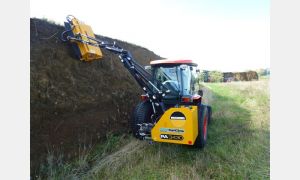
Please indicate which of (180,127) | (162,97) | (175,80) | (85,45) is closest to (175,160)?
(180,127)

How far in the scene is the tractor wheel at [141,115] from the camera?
16.9 ft

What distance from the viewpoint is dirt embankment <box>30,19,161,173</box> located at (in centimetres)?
467

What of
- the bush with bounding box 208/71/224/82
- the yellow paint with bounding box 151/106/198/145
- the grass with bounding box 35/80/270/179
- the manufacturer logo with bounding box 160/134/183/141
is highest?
the bush with bounding box 208/71/224/82

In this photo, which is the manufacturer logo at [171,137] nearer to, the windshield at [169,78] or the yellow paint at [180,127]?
the yellow paint at [180,127]

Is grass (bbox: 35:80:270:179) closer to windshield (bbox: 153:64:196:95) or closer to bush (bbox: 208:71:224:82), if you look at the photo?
windshield (bbox: 153:64:196:95)

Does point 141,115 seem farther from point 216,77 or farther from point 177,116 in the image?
point 216,77

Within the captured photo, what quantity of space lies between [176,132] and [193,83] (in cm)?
185

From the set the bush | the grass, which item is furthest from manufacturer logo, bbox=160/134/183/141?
the bush

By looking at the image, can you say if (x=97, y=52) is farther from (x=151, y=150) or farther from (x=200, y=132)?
(x=200, y=132)

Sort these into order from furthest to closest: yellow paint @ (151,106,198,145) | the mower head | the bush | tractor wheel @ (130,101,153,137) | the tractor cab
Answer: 1. the bush
2. the mower head
3. the tractor cab
4. tractor wheel @ (130,101,153,137)
5. yellow paint @ (151,106,198,145)

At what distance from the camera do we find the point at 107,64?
755 cm

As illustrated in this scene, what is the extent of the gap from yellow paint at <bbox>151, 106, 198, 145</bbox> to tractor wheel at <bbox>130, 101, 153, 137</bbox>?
0.55 metres

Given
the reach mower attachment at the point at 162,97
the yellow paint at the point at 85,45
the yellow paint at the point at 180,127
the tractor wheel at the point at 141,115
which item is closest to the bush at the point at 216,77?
the reach mower attachment at the point at 162,97

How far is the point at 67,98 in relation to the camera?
5387 millimetres
